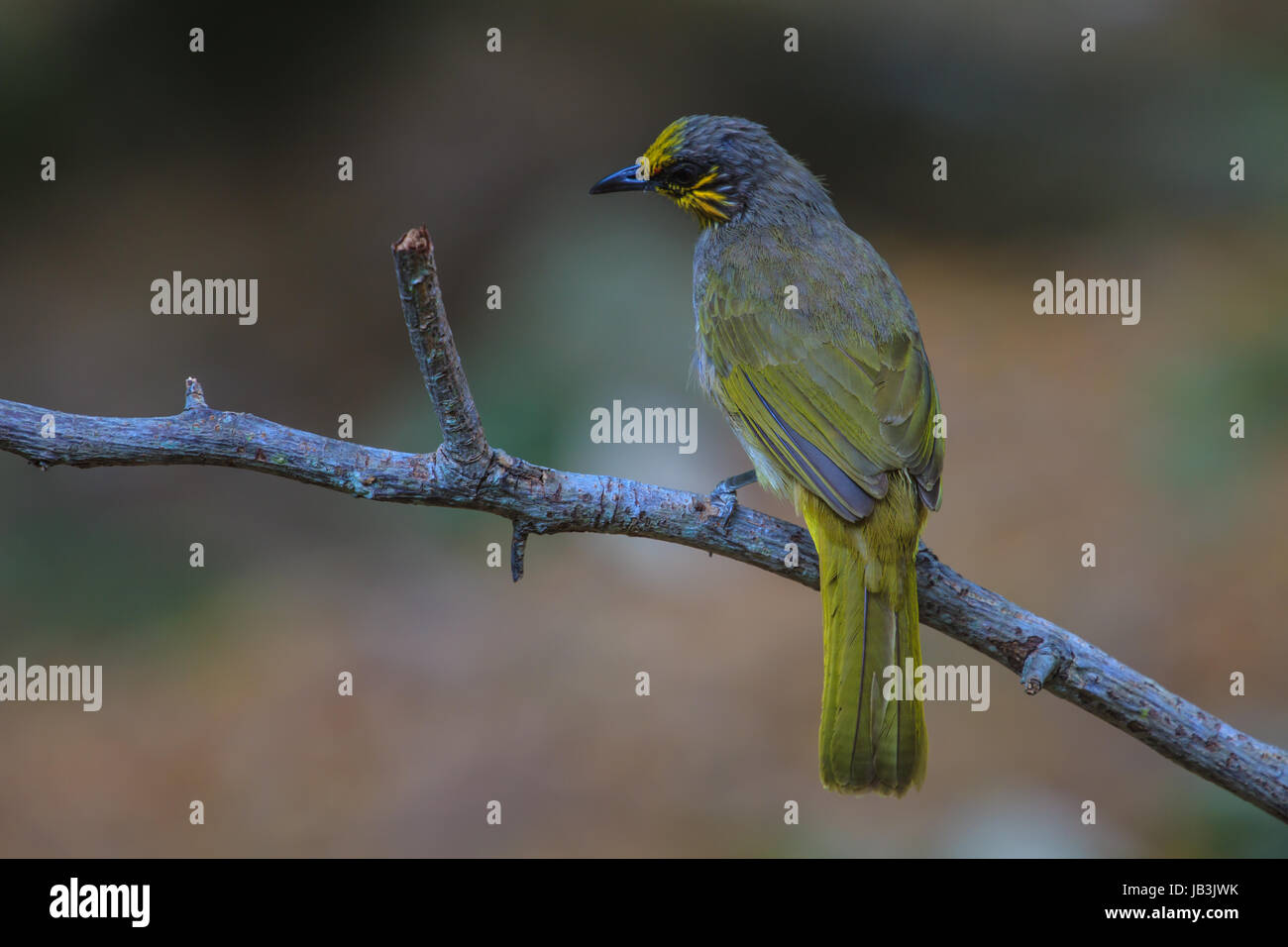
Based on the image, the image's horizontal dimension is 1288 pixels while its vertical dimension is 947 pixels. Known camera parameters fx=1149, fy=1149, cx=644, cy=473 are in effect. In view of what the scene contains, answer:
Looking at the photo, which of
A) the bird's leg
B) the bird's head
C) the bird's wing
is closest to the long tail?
the bird's wing

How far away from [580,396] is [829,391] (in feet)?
13.5

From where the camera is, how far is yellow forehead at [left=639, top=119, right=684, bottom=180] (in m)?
4.21

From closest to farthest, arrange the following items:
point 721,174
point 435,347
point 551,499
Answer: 1. point 435,347
2. point 551,499
3. point 721,174

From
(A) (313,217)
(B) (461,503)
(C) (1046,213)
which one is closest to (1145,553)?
(C) (1046,213)

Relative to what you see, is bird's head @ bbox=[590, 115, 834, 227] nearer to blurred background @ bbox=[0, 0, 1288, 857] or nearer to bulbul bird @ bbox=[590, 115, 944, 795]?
bulbul bird @ bbox=[590, 115, 944, 795]

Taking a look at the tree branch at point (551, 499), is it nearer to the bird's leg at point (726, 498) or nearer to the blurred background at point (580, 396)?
the bird's leg at point (726, 498)

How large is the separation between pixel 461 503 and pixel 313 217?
6.20m

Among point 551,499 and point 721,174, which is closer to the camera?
point 551,499

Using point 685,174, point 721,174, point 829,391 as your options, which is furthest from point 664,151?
point 829,391

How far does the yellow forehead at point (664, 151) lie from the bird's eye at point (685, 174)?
0.04 m

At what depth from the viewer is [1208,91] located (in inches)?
331

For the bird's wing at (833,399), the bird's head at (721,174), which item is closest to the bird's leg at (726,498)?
the bird's wing at (833,399)

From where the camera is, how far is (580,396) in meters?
7.54

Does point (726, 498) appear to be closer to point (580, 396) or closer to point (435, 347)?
point (435, 347)
